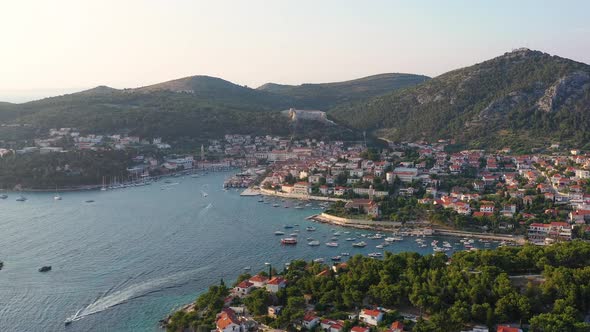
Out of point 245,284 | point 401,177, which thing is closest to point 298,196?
point 401,177

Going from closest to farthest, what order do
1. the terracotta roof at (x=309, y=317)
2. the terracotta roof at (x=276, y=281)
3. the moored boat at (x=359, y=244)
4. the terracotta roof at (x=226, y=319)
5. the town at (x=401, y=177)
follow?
the terracotta roof at (x=226, y=319) < the terracotta roof at (x=309, y=317) < the terracotta roof at (x=276, y=281) < the moored boat at (x=359, y=244) < the town at (x=401, y=177)

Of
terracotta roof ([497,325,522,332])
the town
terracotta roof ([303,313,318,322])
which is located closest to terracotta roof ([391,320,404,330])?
terracotta roof ([303,313,318,322])

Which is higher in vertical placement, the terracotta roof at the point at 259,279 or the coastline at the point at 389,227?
the terracotta roof at the point at 259,279

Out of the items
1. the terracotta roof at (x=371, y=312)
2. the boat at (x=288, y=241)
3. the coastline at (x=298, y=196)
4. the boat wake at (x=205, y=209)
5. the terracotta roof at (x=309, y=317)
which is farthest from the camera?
the coastline at (x=298, y=196)

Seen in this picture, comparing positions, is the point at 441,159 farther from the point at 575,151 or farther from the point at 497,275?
the point at 497,275

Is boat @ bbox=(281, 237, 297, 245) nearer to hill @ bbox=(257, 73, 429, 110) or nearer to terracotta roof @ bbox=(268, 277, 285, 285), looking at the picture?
terracotta roof @ bbox=(268, 277, 285, 285)

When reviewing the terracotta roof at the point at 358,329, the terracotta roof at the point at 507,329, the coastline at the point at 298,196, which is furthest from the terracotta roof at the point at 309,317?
the coastline at the point at 298,196

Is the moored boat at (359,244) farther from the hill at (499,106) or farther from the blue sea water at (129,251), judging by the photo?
the hill at (499,106)

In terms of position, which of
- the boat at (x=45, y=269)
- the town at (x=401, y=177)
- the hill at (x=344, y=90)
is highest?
the hill at (x=344, y=90)
